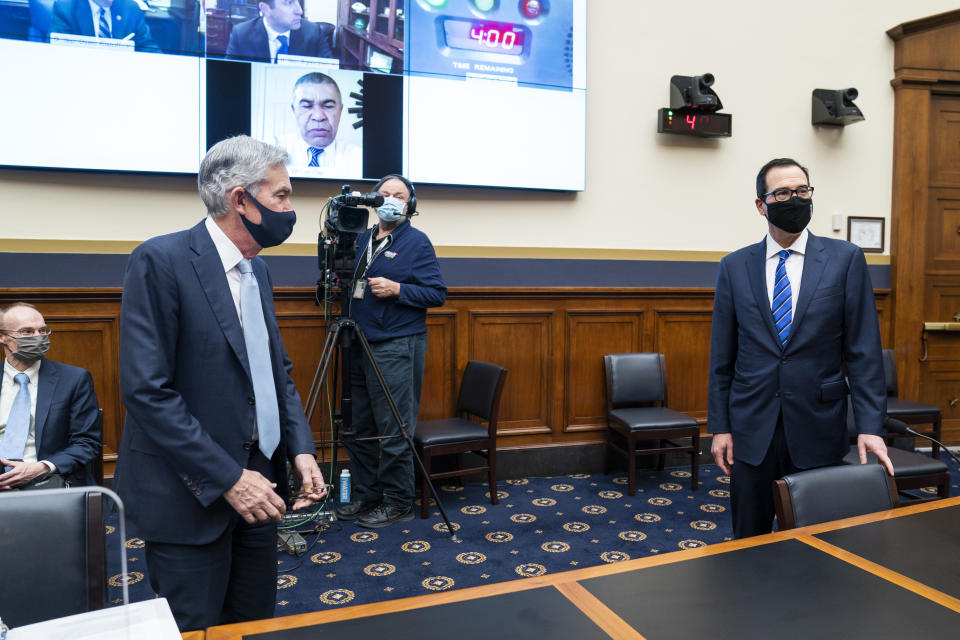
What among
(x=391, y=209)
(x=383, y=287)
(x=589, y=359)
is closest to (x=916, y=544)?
(x=383, y=287)

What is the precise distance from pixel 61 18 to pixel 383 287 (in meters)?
2.12

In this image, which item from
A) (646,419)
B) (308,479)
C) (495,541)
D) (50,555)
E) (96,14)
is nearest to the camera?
(50,555)

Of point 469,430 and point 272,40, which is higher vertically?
point 272,40

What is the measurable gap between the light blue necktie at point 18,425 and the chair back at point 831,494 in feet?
8.51

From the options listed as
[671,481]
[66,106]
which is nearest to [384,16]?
[66,106]

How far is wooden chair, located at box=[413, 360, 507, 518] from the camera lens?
3508 millimetres

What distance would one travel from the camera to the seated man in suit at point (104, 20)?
340 centimetres

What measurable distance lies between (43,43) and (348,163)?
158 cm

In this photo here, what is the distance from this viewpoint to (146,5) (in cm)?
350

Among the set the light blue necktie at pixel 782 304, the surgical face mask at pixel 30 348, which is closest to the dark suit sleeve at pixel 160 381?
the surgical face mask at pixel 30 348

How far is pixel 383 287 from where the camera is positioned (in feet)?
10.7

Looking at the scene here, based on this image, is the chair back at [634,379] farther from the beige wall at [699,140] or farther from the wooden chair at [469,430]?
the wooden chair at [469,430]

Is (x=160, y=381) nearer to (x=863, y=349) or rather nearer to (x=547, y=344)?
(x=863, y=349)

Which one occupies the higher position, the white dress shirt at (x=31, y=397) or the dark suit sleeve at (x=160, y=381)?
the dark suit sleeve at (x=160, y=381)
